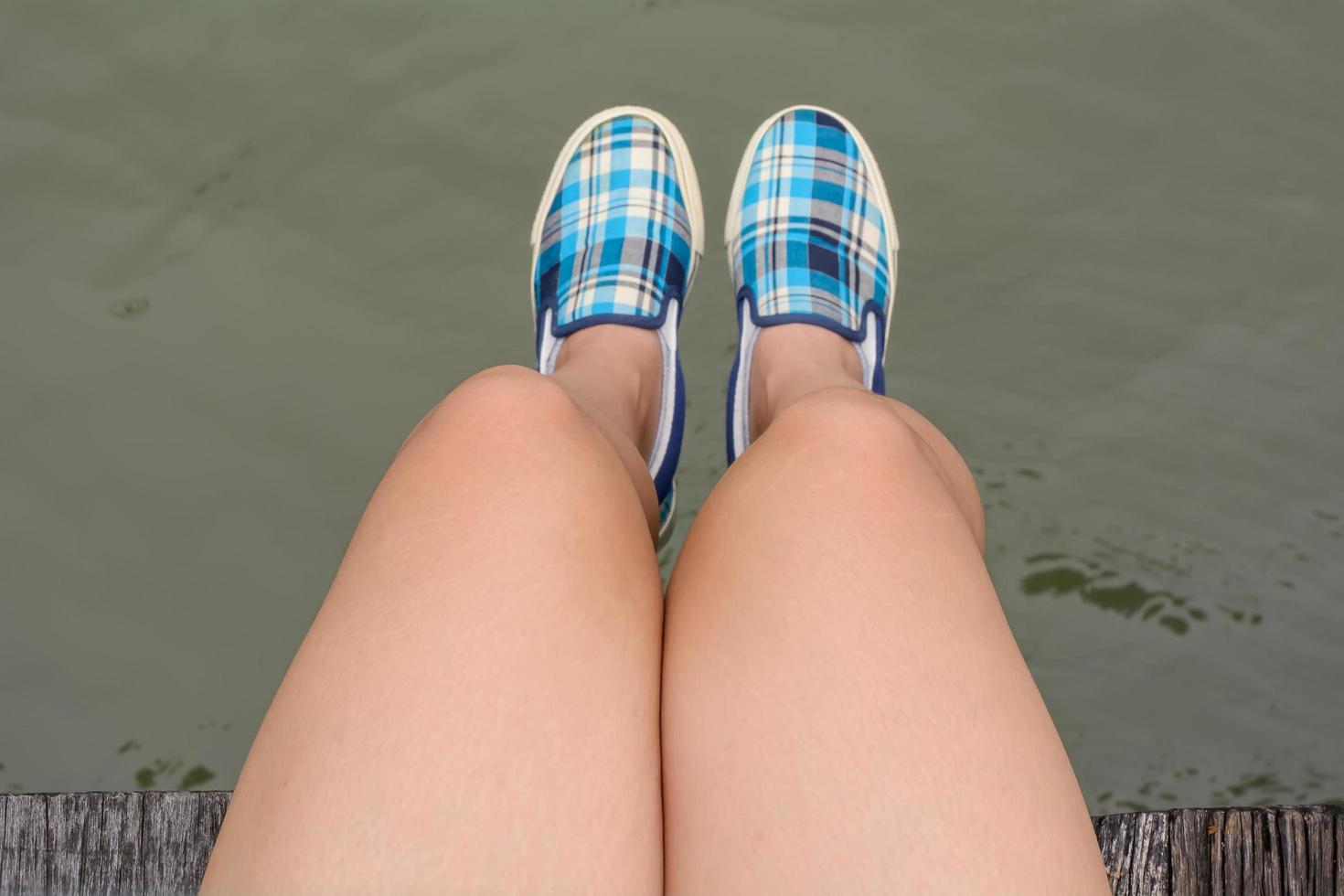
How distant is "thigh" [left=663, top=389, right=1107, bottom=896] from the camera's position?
0.57 meters

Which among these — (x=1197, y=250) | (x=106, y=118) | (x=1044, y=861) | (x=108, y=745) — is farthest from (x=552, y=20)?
(x=1044, y=861)

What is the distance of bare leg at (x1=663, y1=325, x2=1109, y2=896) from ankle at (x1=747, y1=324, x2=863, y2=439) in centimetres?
44

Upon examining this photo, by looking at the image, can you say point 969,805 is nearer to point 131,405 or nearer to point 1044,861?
point 1044,861

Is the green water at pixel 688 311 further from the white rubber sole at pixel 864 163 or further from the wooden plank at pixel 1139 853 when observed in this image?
the wooden plank at pixel 1139 853

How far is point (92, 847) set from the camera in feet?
3.37

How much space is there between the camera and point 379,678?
611 millimetres

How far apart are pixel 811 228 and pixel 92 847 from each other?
1160mm

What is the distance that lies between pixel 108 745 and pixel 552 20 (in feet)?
4.48

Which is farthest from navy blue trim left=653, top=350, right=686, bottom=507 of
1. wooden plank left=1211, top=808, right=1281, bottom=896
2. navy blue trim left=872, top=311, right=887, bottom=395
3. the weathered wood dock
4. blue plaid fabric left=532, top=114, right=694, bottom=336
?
wooden plank left=1211, top=808, right=1281, bottom=896

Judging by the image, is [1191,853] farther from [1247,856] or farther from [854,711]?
[854,711]

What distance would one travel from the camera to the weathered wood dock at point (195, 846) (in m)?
1.00

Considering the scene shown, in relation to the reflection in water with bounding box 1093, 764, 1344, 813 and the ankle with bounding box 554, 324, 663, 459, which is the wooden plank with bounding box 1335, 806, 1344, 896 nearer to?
the reflection in water with bounding box 1093, 764, 1344, 813

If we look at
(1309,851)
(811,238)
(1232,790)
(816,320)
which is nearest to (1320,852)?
(1309,851)

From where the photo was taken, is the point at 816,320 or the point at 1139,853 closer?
the point at 1139,853
